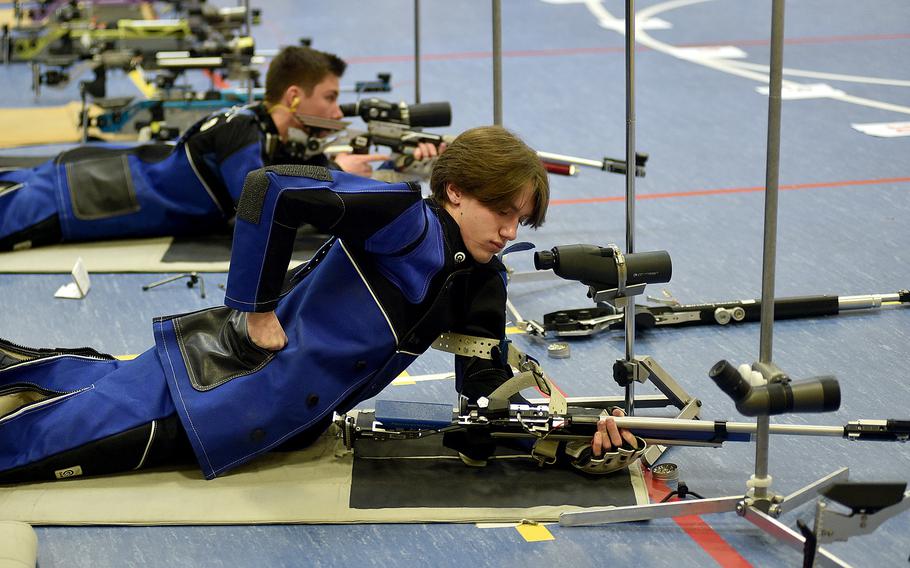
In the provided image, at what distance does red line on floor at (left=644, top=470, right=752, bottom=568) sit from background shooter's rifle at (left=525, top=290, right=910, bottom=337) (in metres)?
1.10

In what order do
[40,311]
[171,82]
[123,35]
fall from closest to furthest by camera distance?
[40,311]
[171,82]
[123,35]

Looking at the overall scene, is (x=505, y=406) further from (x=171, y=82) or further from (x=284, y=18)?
(x=284, y=18)

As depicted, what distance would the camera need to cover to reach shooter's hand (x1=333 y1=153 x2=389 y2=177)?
16.1 feet

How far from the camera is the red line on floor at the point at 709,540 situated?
8.48 ft

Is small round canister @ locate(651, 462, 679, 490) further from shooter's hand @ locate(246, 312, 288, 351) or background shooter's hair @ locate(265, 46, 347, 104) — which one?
background shooter's hair @ locate(265, 46, 347, 104)

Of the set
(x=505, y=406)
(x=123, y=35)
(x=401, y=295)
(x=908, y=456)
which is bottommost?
(x=908, y=456)

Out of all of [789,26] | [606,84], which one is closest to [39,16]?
[606,84]

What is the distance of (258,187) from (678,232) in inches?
110

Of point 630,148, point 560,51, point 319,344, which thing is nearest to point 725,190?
point 630,148

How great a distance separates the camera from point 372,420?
3000mm

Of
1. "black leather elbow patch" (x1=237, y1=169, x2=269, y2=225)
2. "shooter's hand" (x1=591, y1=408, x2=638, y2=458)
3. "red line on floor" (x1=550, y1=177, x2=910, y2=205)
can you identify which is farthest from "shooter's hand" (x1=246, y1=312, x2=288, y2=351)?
"red line on floor" (x1=550, y1=177, x2=910, y2=205)

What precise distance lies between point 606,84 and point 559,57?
A: 111 cm

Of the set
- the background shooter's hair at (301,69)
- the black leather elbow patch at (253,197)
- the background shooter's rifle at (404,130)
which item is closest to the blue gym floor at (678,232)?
the background shooter's rifle at (404,130)

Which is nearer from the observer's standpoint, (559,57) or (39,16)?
(559,57)
